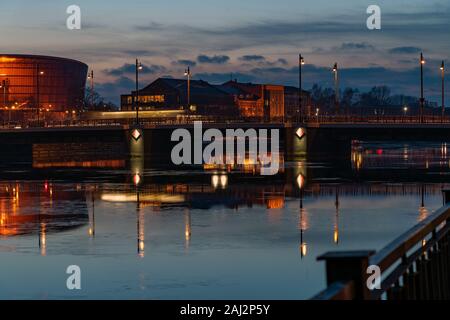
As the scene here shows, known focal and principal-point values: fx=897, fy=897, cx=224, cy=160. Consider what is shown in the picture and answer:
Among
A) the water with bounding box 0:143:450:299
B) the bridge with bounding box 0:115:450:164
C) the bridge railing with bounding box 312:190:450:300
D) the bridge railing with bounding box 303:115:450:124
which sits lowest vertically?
the water with bounding box 0:143:450:299

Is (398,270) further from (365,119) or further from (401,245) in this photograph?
(365,119)

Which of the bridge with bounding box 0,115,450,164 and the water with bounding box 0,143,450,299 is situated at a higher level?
the bridge with bounding box 0,115,450,164

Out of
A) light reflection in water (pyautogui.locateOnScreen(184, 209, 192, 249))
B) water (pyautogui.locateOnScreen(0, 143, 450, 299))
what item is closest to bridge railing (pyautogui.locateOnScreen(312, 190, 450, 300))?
water (pyautogui.locateOnScreen(0, 143, 450, 299))

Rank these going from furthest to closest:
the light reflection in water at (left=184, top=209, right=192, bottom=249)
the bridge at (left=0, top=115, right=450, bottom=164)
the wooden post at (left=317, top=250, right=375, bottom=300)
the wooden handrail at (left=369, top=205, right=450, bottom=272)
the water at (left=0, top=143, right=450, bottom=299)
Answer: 1. the bridge at (left=0, top=115, right=450, bottom=164)
2. the light reflection in water at (left=184, top=209, right=192, bottom=249)
3. the water at (left=0, top=143, right=450, bottom=299)
4. the wooden handrail at (left=369, top=205, right=450, bottom=272)
5. the wooden post at (left=317, top=250, right=375, bottom=300)

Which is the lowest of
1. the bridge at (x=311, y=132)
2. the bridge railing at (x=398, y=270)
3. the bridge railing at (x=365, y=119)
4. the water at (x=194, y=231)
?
the water at (x=194, y=231)

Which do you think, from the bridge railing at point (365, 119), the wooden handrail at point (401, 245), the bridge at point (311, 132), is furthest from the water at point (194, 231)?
the bridge railing at point (365, 119)

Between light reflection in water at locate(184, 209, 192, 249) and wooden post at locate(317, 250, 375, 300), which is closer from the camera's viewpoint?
wooden post at locate(317, 250, 375, 300)

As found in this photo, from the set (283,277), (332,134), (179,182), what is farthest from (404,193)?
(332,134)

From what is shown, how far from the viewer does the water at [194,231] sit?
1008 inches

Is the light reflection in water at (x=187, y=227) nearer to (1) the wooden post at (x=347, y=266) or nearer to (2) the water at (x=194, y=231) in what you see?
(2) the water at (x=194, y=231)

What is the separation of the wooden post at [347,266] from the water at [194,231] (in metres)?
14.5

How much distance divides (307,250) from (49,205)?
2483 cm

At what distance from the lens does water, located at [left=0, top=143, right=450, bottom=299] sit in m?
25.6

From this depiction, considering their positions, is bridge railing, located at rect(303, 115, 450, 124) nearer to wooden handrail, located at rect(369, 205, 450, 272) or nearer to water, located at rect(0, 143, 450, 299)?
water, located at rect(0, 143, 450, 299)
